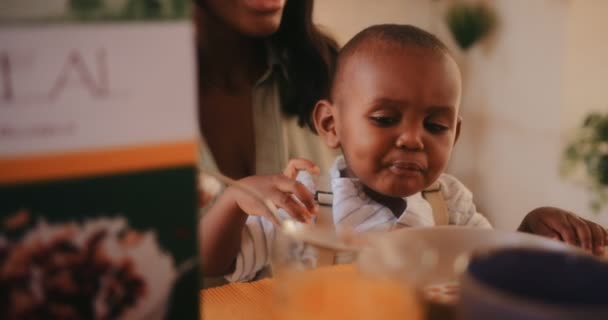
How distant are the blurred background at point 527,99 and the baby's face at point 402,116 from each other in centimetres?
65

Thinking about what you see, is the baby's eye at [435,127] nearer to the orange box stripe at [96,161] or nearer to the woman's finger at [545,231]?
the woman's finger at [545,231]

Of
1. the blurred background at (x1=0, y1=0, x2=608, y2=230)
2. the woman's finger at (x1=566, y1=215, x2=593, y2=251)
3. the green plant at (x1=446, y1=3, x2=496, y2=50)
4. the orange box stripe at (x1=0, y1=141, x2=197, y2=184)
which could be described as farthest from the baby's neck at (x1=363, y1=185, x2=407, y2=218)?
the green plant at (x1=446, y1=3, x2=496, y2=50)

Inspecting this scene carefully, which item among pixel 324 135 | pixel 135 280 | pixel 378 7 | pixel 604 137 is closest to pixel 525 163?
pixel 604 137

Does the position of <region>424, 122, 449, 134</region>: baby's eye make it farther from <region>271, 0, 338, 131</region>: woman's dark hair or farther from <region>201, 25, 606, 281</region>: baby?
<region>271, 0, 338, 131</region>: woman's dark hair

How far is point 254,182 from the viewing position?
2.22ft

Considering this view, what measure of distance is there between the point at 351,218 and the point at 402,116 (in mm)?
172

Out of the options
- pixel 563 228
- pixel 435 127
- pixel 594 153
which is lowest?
pixel 594 153

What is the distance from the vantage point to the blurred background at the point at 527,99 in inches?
59.1

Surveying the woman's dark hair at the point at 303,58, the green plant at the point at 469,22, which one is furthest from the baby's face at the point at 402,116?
the green plant at the point at 469,22

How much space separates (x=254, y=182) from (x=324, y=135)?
0.21 m

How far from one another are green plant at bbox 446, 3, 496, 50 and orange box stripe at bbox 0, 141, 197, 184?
1.25 m

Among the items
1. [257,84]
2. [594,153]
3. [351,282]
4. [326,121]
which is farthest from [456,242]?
[594,153]

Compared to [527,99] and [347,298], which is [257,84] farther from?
[527,99]

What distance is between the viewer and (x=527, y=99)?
1.63 m
